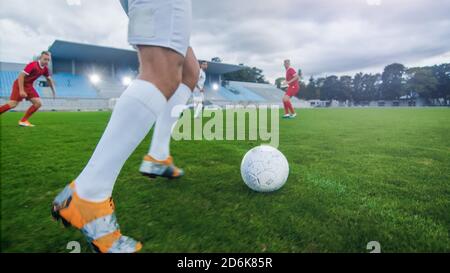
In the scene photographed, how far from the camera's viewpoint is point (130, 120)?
3.96 ft

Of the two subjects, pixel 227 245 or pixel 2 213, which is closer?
pixel 227 245

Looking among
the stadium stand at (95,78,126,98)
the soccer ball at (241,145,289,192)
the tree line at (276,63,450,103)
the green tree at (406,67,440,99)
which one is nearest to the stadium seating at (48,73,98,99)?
the stadium stand at (95,78,126,98)

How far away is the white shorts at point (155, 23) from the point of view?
4.01 feet

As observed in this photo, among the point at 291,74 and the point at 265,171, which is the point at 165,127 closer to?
the point at 265,171

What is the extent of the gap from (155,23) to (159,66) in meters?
0.19

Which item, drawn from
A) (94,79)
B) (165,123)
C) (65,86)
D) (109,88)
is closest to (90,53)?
(94,79)

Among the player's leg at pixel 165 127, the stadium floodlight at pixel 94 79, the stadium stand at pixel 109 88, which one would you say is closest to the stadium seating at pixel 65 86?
the stadium floodlight at pixel 94 79

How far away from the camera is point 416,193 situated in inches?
73.2

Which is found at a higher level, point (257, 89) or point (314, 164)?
point (257, 89)

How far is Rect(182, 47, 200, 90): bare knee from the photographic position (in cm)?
191

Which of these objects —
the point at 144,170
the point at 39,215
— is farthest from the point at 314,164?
the point at 39,215
